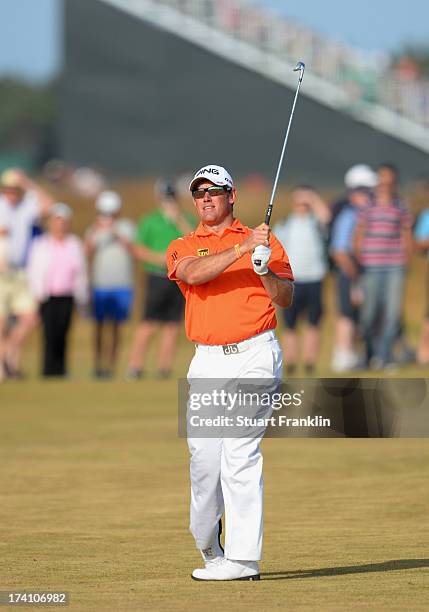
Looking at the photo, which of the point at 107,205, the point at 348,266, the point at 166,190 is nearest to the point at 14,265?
the point at 107,205

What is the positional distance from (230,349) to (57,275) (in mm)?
11401

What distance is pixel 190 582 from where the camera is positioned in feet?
26.9

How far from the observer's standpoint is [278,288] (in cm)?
809

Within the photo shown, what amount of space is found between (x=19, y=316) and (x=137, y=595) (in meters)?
12.0

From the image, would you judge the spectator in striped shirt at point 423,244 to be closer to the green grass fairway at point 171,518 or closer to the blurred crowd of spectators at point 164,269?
the blurred crowd of spectators at point 164,269

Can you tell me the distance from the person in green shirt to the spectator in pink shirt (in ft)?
2.43

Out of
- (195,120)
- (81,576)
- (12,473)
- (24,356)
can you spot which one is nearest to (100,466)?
(12,473)

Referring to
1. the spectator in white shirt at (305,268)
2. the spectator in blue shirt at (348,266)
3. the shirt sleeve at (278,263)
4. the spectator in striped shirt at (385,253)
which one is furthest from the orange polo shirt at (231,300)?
the spectator in blue shirt at (348,266)

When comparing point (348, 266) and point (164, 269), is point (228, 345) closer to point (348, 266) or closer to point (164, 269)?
point (164, 269)

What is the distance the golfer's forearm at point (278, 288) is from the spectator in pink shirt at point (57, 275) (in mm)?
11293

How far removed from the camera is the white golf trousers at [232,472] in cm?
811

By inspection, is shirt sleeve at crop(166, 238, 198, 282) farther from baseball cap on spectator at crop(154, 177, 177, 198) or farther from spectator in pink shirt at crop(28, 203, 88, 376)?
spectator in pink shirt at crop(28, 203, 88, 376)

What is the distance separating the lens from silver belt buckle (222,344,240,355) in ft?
26.9

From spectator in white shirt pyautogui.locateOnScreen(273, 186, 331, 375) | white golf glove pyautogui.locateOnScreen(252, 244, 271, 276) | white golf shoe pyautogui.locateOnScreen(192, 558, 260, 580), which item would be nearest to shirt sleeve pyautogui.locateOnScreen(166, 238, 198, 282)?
white golf glove pyautogui.locateOnScreen(252, 244, 271, 276)
